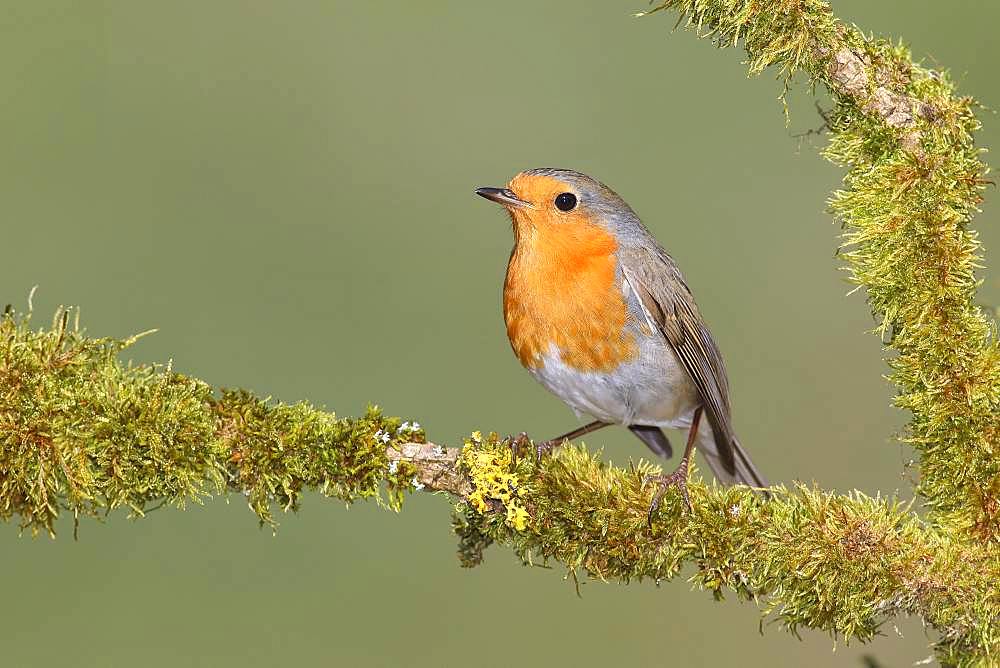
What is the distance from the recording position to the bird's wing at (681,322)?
4.40m

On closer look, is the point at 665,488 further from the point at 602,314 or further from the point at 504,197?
the point at 504,197

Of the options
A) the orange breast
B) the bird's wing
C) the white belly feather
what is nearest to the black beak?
the orange breast

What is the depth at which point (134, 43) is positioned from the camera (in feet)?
30.1

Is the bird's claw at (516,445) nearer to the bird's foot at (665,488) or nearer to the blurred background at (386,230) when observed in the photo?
the bird's foot at (665,488)

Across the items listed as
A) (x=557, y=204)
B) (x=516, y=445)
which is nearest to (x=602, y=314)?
(x=557, y=204)

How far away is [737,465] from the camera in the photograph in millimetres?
4938

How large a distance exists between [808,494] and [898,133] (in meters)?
0.98

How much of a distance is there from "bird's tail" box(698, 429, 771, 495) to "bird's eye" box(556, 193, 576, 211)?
1.18 m

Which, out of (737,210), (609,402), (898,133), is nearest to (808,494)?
(898,133)

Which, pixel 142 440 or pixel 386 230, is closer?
pixel 142 440

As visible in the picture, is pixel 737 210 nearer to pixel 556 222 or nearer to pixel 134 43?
pixel 556 222

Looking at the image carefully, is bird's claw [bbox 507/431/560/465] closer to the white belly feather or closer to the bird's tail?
the white belly feather

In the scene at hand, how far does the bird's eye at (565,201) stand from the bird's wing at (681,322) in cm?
29

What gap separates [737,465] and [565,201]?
1379mm
